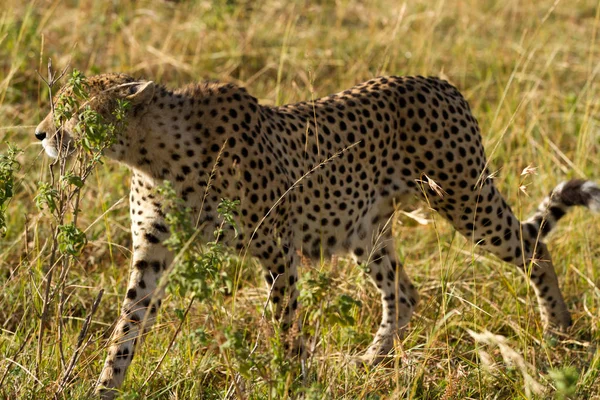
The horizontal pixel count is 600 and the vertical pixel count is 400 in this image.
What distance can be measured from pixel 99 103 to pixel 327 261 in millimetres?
1276

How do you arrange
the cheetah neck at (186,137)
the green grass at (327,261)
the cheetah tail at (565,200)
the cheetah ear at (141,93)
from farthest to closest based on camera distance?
1. the cheetah tail at (565,200)
2. the cheetah neck at (186,137)
3. the cheetah ear at (141,93)
4. the green grass at (327,261)

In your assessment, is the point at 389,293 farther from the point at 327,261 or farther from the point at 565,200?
the point at 565,200

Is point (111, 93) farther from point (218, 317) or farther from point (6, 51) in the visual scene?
point (6, 51)

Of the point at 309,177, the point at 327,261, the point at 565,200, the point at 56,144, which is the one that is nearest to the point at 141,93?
the point at 56,144

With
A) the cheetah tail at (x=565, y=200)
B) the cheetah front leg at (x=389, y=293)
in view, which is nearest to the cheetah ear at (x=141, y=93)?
the cheetah front leg at (x=389, y=293)

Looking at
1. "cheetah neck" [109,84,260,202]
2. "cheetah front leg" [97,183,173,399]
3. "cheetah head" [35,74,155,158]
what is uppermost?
"cheetah head" [35,74,155,158]

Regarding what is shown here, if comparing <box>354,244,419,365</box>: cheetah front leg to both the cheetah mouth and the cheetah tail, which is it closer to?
the cheetah tail

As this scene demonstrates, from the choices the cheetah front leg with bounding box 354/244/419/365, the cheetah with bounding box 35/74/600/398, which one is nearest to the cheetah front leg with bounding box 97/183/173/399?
the cheetah with bounding box 35/74/600/398

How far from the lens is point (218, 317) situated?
379 cm

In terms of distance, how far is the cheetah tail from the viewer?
4246 millimetres

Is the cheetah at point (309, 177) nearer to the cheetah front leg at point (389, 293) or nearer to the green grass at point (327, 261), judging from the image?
the cheetah front leg at point (389, 293)

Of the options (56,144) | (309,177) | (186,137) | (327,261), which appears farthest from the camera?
(327,261)

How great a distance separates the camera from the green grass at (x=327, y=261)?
323 centimetres

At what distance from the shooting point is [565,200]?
435 centimetres
